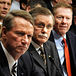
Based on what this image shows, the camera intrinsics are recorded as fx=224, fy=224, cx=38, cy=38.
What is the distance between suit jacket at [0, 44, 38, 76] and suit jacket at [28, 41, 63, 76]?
7cm

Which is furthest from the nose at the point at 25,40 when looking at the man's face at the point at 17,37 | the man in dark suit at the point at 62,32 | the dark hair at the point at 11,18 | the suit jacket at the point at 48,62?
the man in dark suit at the point at 62,32

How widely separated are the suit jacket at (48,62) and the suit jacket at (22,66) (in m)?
0.07

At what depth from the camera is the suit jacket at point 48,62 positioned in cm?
201

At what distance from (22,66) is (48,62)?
1.23 feet

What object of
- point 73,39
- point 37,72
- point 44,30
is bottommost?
point 37,72

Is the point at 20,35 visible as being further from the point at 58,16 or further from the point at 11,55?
the point at 58,16

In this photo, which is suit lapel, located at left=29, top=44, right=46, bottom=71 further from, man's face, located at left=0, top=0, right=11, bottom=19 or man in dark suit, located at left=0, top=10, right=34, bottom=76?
man's face, located at left=0, top=0, right=11, bottom=19

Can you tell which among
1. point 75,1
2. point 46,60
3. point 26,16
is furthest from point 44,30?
point 75,1

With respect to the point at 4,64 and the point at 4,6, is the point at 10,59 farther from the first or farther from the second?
the point at 4,6

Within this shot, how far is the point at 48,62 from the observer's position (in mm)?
2109

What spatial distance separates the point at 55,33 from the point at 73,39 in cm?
24

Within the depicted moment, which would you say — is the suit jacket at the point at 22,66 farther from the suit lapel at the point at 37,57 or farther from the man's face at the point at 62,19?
the man's face at the point at 62,19

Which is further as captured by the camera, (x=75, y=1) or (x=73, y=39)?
(x=75, y=1)

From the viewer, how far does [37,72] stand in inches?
76.0
